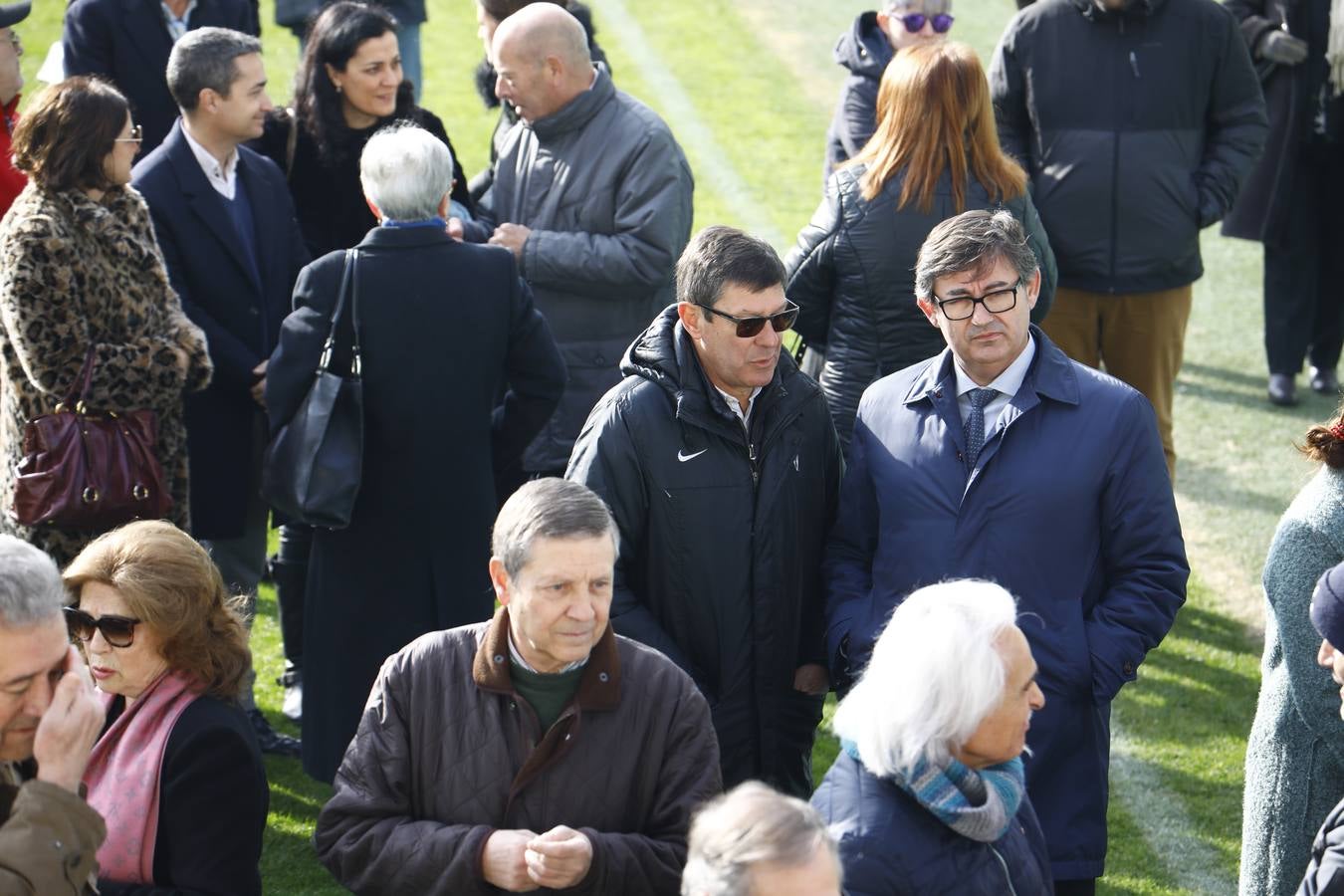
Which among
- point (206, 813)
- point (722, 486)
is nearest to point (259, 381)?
point (722, 486)

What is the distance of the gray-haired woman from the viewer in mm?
3256

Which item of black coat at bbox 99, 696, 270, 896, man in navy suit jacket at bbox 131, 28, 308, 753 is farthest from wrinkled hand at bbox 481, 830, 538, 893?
man in navy suit jacket at bbox 131, 28, 308, 753

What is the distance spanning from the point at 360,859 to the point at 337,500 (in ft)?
5.82

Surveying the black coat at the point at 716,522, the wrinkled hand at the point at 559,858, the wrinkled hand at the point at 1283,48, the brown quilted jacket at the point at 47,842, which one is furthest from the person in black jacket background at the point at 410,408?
the wrinkled hand at the point at 1283,48

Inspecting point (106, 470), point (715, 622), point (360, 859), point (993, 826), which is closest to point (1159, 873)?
point (715, 622)

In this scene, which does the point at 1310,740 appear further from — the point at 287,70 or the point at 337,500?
the point at 287,70

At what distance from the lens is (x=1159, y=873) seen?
5586 mm

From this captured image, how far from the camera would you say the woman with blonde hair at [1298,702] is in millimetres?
4047

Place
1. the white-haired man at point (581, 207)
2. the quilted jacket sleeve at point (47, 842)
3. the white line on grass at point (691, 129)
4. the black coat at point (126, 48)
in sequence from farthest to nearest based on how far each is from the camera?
the white line on grass at point (691, 129), the black coat at point (126, 48), the white-haired man at point (581, 207), the quilted jacket sleeve at point (47, 842)

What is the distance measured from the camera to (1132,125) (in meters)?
7.14

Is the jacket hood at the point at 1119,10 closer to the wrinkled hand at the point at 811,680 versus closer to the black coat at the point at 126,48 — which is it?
the wrinkled hand at the point at 811,680

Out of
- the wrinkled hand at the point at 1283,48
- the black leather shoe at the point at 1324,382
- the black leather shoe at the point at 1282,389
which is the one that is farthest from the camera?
the black leather shoe at the point at 1324,382

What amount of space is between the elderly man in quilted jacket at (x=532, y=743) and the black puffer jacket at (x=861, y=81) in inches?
158

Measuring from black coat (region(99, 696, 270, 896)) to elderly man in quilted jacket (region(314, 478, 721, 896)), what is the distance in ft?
0.60
